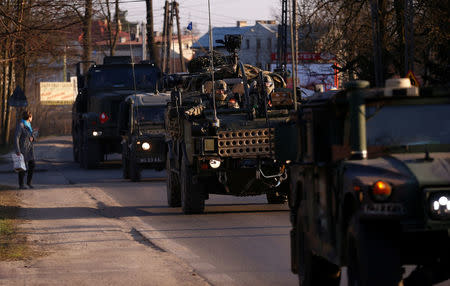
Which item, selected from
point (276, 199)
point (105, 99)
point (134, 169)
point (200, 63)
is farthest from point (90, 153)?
point (276, 199)

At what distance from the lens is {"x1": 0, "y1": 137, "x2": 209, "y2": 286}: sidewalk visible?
11133 millimetres

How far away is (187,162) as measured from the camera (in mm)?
18203

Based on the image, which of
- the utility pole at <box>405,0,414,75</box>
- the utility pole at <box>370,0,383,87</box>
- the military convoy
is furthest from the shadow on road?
the utility pole at <box>405,0,414,75</box>

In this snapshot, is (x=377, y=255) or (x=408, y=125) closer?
(x=377, y=255)

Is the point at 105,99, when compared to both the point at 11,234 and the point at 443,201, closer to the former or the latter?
the point at 11,234

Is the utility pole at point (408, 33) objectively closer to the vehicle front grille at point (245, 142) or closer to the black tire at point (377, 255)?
the vehicle front grille at point (245, 142)

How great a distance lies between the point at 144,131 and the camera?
27.7 metres

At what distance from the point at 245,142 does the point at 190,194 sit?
1.42 metres

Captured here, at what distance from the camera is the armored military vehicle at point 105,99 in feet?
112

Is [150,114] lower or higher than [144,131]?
higher

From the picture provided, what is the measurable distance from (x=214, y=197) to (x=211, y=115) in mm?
4617

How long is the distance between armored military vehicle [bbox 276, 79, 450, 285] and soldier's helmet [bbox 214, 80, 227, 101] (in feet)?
31.5

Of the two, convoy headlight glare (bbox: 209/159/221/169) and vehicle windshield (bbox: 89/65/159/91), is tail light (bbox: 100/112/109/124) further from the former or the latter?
convoy headlight glare (bbox: 209/159/221/169)

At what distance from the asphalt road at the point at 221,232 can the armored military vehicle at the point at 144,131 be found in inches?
26.6
